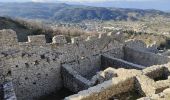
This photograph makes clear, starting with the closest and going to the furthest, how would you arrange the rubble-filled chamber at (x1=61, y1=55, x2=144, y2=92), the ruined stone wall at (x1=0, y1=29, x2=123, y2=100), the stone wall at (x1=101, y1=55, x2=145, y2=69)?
1. the ruined stone wall at (x1=0, y1=29, x2=123, y2=100)
2. the rubble-filled chamber at (x1=61, y1=55, x2=144, y2=92)
3. the stone wall at (x1=101, y1=55, x2=145, y2=69)

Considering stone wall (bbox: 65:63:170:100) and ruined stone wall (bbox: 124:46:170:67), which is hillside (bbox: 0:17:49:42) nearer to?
ruined stone wall (bbox: 124:46:170:67)

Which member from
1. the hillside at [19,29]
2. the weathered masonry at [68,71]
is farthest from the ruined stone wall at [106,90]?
the hillside at [19,29]

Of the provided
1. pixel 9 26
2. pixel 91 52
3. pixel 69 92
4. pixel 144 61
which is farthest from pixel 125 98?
pixel 9 26

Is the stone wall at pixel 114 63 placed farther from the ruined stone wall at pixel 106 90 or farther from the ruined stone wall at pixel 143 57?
the ruined stone wall at pixel 106 90

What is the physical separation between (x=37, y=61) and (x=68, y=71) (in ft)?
7.03

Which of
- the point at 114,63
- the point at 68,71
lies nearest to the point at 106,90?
the point at 68,71

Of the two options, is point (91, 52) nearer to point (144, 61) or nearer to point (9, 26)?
point (144, 61)

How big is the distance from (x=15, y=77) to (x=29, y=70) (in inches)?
40.1

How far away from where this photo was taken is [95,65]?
76.8ft

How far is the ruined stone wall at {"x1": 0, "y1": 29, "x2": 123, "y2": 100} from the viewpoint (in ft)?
60.8

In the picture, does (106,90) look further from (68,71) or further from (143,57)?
(143,57)

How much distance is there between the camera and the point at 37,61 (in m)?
19.7

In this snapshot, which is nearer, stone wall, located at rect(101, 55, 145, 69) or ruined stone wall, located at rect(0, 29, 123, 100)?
ruined stone wall, located at rect(0, 29, 123, 100)

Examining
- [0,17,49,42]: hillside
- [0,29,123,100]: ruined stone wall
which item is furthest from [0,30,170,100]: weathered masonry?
[0,17,49,42]: hillside
